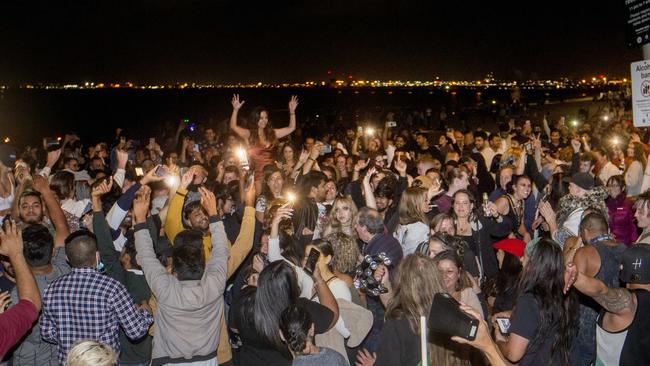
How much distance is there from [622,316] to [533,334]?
0.74 metres

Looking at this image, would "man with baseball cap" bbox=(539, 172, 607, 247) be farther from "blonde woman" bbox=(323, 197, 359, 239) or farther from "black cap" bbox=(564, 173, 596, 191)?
"blonde woman" bbox=(323, 197, 359, 239)

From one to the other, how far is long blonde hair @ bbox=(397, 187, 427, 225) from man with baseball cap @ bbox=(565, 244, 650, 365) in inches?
105

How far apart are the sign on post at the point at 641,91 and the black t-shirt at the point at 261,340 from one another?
4.95m

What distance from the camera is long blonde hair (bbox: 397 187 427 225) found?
6.96 m

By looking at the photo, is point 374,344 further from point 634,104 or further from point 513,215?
point 634,104

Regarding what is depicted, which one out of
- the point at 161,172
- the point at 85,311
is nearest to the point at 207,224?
the point at 161,172

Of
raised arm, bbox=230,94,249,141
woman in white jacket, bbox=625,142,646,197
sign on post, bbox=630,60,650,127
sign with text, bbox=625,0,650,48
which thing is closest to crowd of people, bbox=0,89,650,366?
sign on post, bbox=630,60,650,127

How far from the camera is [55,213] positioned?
6.25 m

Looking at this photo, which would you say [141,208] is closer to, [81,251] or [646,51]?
[81,251]

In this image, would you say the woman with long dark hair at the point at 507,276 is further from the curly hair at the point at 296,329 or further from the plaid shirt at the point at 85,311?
the plaid shirt at the point at 85,311

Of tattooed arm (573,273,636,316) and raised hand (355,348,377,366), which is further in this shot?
raised hand (355,348,377,366)

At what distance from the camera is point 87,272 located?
15.4 ft

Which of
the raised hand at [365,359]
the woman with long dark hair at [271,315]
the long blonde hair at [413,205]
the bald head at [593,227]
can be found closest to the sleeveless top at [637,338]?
the bald head at [593,227]

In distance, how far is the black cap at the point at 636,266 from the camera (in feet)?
15.1
